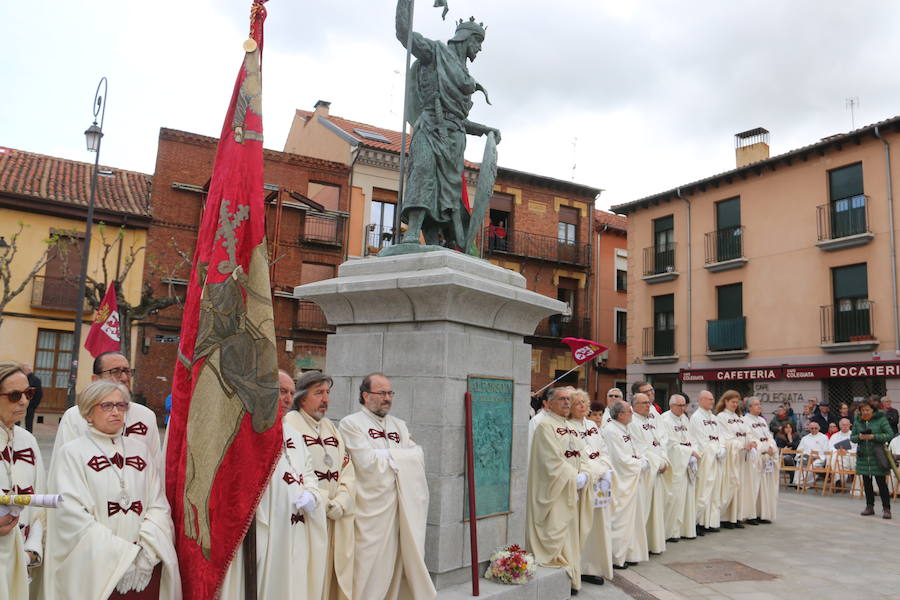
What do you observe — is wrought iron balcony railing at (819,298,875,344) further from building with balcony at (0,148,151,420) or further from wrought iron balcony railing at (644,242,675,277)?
building with balcony at (0,148,151,420)

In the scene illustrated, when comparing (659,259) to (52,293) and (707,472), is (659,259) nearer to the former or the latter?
(707,472)

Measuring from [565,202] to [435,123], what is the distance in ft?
89.5

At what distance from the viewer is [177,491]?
11.3 feet

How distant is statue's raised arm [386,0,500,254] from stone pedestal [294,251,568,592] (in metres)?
0.48

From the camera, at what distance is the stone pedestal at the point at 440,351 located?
16.4 ft

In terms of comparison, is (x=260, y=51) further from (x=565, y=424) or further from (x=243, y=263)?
(x=565, y=424)

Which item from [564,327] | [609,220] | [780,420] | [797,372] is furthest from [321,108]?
[780,420]

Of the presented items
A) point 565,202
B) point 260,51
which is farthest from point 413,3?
point 565,202

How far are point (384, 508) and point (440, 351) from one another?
113 cm

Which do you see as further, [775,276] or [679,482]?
[775,276]

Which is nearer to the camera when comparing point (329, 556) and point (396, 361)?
point (329, 556)

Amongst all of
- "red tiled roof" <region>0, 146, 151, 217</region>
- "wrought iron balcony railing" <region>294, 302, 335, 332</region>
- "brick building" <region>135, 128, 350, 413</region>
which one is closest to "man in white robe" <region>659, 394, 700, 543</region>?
"brick building" <region>135, 128, 350, 413</region>

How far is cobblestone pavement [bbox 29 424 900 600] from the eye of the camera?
6.35m

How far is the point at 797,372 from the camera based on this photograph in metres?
21.0
